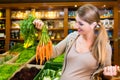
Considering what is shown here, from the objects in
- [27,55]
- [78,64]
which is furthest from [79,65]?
[27,55]

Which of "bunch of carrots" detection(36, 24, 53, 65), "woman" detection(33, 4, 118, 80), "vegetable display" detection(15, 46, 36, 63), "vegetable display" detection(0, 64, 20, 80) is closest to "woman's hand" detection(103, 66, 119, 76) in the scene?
"woman" detection(33, 4, 118, 80)

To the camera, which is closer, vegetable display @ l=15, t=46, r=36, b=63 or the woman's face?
the woman's face

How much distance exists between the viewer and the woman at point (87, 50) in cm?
211

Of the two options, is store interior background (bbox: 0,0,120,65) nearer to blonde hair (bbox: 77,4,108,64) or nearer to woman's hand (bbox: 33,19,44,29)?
woman's hand (bbox: 33,19,44,29)

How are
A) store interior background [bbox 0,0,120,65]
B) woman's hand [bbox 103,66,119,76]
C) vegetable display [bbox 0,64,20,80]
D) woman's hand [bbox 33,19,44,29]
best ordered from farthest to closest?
store interior background [bbox 0,0,120,65] < vegetable display [bbox 0,64,20,80] < woman's hand [bbox 33,19,44,29] < woman's hand [bbox 103,66,119,76]

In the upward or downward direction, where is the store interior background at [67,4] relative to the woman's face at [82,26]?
upward

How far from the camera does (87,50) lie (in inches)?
86.0

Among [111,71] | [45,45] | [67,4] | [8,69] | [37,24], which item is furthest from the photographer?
[67,4]

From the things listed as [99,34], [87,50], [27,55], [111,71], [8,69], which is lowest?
[8,69]

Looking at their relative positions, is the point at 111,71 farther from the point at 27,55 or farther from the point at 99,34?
the point at 27,55

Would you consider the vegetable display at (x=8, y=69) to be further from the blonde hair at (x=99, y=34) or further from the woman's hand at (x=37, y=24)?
the blonde hair at (x=99, y=34)

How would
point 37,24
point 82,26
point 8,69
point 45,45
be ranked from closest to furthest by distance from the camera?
point 82,26
point 37,24
point 45,45
point 8,69

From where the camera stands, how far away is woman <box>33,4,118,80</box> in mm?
2109

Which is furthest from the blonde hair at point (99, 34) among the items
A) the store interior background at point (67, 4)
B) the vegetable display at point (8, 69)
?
the store interior background at point (67, 4)
